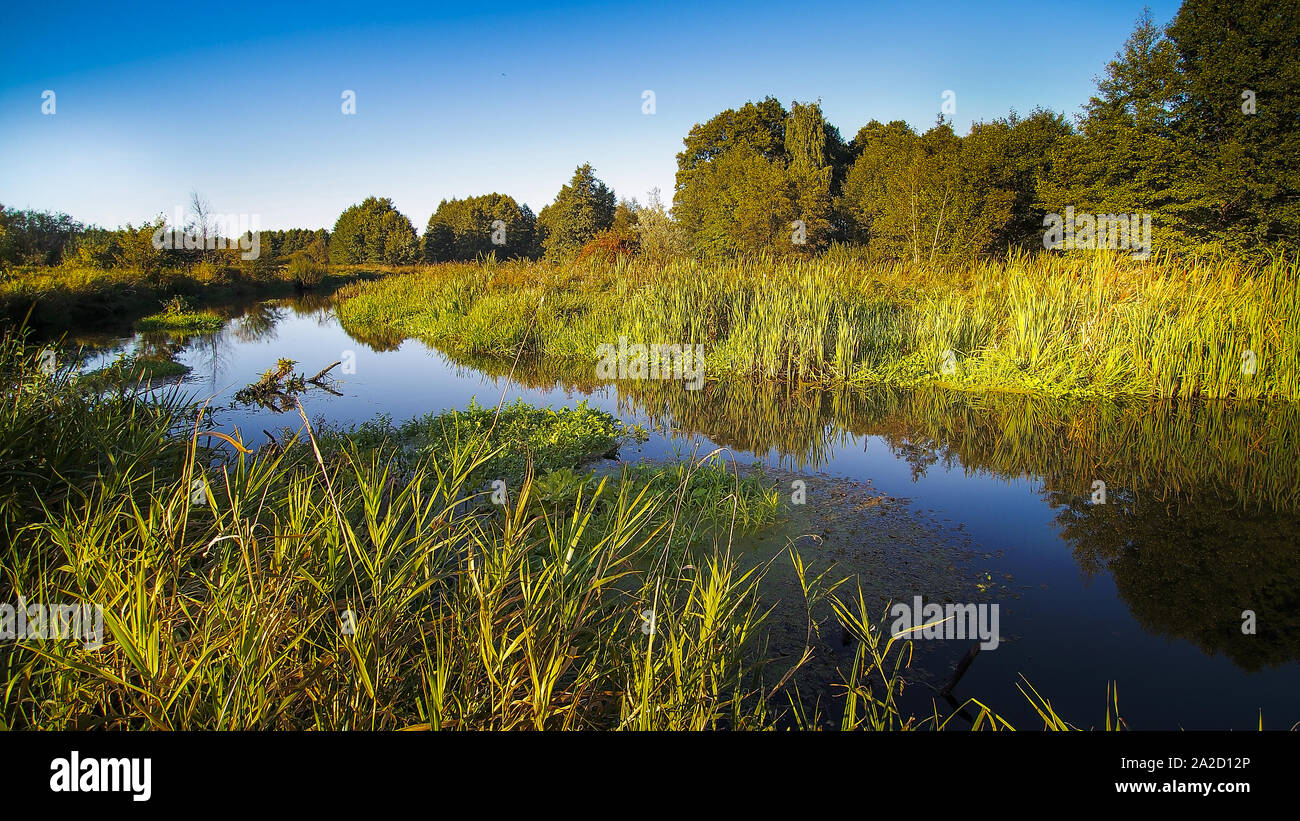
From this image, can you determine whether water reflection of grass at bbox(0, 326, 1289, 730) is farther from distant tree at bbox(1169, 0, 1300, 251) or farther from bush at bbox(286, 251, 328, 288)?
bush at bbox(286, 251, 328, 288)

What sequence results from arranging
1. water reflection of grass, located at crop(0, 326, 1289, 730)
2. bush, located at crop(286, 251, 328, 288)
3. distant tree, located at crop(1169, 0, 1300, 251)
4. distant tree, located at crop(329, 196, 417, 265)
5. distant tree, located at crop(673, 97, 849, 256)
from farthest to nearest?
distant tree, located at crop(329, 196, 417, 265), bush, located at crop(286, 251, 328, 288), distant tree, located at crop(673, 97, 849, 256), distant tree, located at crop(1169, 0, 1300, 251), water reflection of grass, located at crop(0, 326, 1289, 730)

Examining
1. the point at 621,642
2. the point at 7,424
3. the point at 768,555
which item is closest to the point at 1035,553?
the point at 768,555

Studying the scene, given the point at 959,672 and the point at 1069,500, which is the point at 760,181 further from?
the point at 959,672

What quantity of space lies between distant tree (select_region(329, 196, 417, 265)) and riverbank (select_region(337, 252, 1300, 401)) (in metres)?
50.9

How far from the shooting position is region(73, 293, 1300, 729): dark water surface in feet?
9.56

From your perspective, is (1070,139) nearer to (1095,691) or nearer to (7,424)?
(1095,691)

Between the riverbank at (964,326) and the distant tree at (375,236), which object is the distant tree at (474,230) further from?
the riverbank at (964,326)

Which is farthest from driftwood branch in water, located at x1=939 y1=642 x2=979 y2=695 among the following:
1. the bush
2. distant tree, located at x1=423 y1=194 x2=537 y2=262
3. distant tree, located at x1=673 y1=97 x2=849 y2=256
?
distant tree, located at x1=423 y1=194 x2=537 y2=262

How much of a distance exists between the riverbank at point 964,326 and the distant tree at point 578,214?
34938mm

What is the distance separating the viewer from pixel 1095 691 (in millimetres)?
2779
